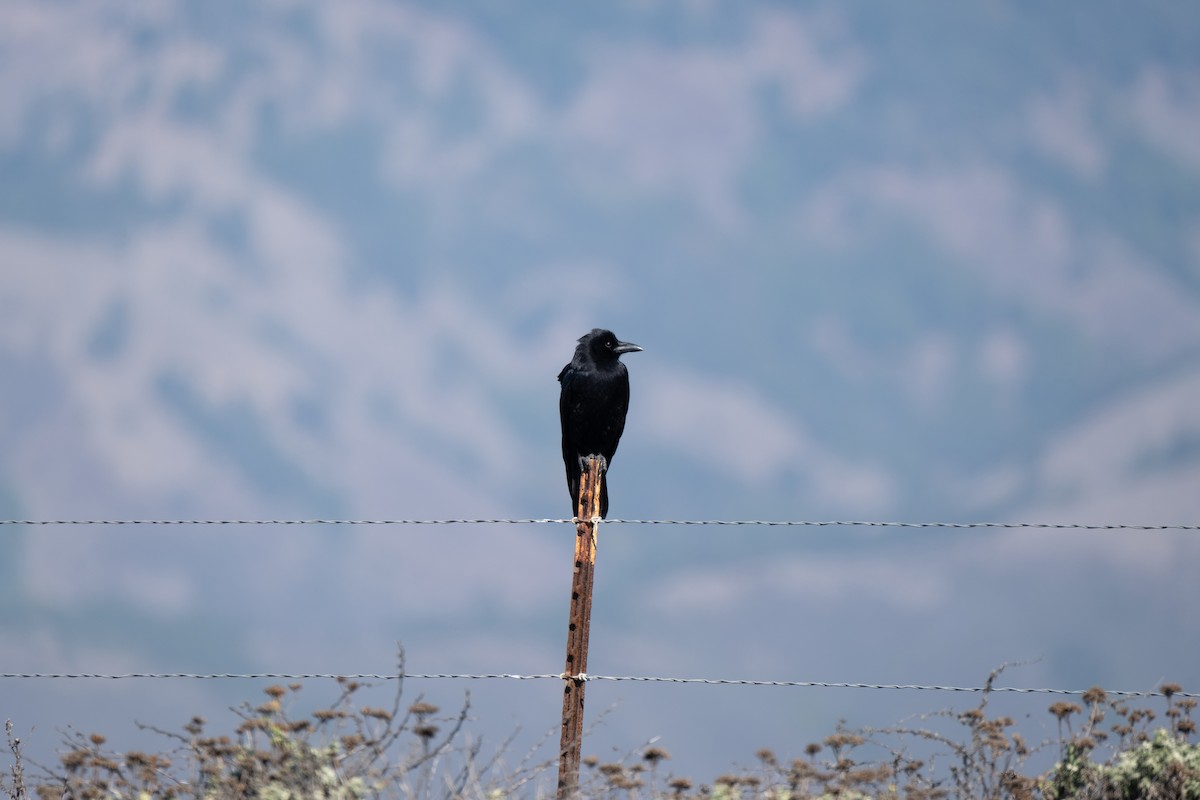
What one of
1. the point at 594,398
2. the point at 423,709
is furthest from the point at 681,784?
the point at 594,398

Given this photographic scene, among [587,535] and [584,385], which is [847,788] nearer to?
[587,535]

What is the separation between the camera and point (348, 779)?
216 inches

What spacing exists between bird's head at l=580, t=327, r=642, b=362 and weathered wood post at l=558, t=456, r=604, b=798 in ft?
11.2

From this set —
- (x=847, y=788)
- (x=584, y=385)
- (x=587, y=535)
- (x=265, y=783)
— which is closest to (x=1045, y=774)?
(x=847, y=788)

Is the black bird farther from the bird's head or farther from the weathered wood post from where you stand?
the weathered wood post

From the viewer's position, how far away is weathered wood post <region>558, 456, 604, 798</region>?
665 centimetres

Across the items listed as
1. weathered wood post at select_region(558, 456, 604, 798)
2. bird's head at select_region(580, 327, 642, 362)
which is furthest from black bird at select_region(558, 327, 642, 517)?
weathered wood post at select_region(558, 456, 604, 798)

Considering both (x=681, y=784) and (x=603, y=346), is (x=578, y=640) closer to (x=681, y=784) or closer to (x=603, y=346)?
(x=681, y=784)

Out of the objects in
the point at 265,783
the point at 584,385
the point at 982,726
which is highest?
the point at 584,385

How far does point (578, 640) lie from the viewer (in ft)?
22.8

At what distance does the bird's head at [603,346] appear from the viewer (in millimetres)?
10750

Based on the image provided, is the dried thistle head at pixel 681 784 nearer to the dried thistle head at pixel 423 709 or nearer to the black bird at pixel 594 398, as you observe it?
the dried thistle head at pixel 423 709

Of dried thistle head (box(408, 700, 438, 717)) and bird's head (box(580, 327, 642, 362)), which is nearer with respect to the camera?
dried thistle head (box(408, 700, 438, 717))

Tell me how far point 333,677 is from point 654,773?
1543 mm
